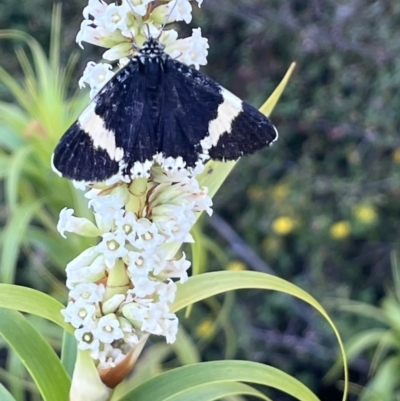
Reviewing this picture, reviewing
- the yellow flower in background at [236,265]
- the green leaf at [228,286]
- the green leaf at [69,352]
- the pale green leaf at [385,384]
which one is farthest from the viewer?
the yellow flower in background at [236,265]

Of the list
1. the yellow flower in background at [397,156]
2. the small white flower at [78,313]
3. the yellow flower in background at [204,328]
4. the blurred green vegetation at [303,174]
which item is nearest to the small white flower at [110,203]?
the small white flower at [78,313]

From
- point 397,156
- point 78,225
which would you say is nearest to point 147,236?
point 78,225

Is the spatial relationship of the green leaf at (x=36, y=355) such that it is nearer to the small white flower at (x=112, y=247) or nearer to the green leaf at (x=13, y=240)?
the small white flower at (x=112, y=247)

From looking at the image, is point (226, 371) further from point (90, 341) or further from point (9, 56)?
point (9, 56)

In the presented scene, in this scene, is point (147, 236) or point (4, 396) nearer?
point (147, 236)

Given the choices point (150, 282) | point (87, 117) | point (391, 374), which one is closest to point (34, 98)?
point (87, 117)

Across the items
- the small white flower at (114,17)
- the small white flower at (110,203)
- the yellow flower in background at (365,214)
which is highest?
the small white flower at (114,17)

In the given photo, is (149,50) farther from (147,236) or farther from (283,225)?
(283,225)
